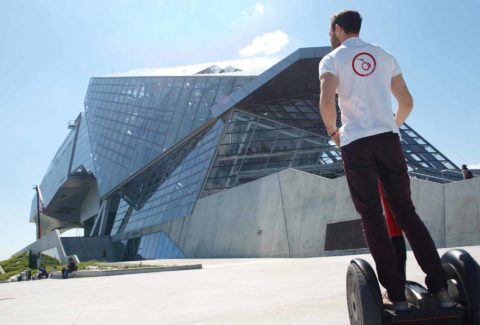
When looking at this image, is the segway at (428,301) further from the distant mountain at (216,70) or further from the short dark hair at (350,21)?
the distant mountain at (216,70)

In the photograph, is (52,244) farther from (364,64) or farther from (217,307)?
(364,64)

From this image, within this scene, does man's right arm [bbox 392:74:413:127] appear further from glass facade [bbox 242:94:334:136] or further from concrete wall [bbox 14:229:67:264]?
concrete wall [bbox 14:229:67:264]

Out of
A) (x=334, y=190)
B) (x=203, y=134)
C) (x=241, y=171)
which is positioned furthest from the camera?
(x=203, y=134)

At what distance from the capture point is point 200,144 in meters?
29.1

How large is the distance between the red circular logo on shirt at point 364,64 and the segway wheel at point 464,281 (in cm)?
108

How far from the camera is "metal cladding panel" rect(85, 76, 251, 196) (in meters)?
31.0

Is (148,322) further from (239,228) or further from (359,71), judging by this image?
(239,228)

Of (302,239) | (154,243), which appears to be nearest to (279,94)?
(154,243)

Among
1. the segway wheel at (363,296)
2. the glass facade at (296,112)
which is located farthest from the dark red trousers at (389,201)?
the glass facade at (296,112)

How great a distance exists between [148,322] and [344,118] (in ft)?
7.43

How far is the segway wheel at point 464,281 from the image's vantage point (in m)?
1.96

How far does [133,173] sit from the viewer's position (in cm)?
3744

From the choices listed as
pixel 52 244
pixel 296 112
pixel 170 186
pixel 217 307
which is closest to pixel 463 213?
pixel 217 307

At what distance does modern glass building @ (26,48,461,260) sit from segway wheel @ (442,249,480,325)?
19.8m
